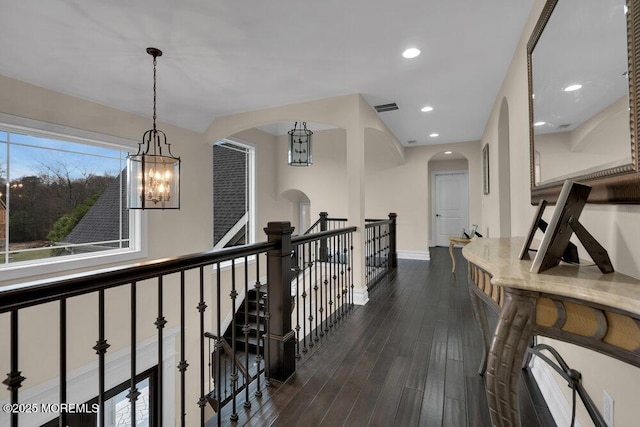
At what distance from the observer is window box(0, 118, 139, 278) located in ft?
9.86

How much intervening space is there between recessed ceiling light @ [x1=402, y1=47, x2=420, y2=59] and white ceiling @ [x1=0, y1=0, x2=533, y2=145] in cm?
6

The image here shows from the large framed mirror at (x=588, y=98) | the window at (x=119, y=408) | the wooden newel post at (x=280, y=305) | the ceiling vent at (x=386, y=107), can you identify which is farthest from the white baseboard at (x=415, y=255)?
the window at (x=119, y=408)

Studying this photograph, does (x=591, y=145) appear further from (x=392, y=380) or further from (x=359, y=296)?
(x=359, y=296)

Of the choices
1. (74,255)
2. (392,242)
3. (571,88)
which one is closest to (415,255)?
(392,242)

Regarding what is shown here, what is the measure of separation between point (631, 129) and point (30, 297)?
1866mm

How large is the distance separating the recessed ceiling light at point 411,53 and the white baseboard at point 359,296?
103 inches

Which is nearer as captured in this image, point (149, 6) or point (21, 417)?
point (149, 6)

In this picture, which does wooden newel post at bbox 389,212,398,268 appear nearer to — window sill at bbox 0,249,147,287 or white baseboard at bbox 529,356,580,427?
white baseboard at bbox 529,356,580,427

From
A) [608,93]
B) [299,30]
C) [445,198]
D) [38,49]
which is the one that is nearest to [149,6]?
[299,30]

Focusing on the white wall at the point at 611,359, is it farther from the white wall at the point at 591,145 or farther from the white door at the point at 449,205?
the white door at the point at 449,205

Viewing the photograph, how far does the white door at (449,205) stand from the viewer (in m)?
7.57

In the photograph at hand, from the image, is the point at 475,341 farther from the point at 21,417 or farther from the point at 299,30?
the point at 21,417

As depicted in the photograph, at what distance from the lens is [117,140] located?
12.5 feet

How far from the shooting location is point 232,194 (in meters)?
5.86
